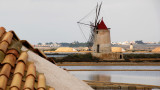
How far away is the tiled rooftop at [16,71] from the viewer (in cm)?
164

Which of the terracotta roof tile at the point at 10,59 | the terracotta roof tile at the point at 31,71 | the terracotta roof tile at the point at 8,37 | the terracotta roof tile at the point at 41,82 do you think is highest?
the terracotta roof tile at the point at 8,37

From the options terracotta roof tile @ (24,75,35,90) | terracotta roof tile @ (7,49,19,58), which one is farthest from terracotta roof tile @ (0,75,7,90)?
terracotta roof tile @ (7,49,19,58)

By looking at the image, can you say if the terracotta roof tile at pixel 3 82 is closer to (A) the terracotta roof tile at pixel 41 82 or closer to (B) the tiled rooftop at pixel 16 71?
(B) the tiled rooftop at pixel 16 71

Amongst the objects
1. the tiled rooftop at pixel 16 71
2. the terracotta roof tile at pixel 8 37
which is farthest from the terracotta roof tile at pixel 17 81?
the terracotta roof tile at pixel 8 37

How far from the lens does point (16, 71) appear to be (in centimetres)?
172

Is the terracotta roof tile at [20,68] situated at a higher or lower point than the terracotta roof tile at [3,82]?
higher

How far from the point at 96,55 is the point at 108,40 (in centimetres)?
186

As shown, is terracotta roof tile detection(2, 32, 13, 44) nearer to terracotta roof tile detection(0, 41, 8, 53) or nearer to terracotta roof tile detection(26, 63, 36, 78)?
terracotta roof tile detection(0, 41, 8, 53)

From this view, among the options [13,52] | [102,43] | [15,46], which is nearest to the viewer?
[13,52]

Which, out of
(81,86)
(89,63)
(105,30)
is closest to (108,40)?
(105,30)

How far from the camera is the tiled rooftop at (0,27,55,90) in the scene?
64.5 inches

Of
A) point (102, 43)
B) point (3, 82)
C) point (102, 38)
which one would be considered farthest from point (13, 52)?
point (102, 43)

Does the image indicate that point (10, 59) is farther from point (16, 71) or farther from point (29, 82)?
point (29, 82)

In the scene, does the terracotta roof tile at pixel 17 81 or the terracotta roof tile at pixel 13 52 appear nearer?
the terracotta roof tile at pixel 17 81
